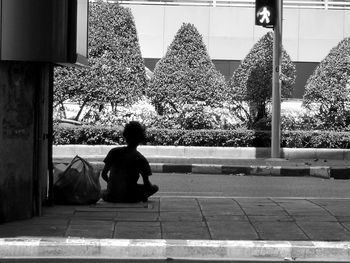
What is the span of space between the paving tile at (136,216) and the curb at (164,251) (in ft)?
3.64

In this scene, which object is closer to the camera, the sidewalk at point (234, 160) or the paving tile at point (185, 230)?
the paving tile at point (185, 230)

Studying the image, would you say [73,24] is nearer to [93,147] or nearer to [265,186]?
[265,186]

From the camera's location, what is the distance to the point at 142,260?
5871 mm

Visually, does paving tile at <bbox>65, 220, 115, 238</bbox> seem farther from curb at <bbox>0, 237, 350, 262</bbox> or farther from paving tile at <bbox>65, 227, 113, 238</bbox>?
curb at <bbox>0, 237, 350, 262</bbox>

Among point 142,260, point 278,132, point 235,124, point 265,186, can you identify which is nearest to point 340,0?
point 235,124

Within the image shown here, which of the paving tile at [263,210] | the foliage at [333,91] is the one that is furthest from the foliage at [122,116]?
the paving tile at [263,210]

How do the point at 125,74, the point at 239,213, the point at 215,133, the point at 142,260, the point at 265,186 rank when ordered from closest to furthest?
1. the point at 142,260
2. the point at 239,213
3. the point at 265,186
4. the point at 215,133
5. the point at 125,74

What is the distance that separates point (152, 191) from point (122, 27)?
37.2 feet

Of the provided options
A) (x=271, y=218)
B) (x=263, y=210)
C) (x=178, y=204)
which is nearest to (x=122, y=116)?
(x=178, y=204)

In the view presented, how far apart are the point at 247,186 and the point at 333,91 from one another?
7353 mm

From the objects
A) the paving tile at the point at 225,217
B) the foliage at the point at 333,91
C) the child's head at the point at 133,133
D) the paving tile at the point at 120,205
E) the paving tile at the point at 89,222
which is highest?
the foliage at the point at 333,91

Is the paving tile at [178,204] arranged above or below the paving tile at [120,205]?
below

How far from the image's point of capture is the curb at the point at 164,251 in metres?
5.95

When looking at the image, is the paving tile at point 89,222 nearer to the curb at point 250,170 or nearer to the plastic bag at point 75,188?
the plastic bag at point 75,188
